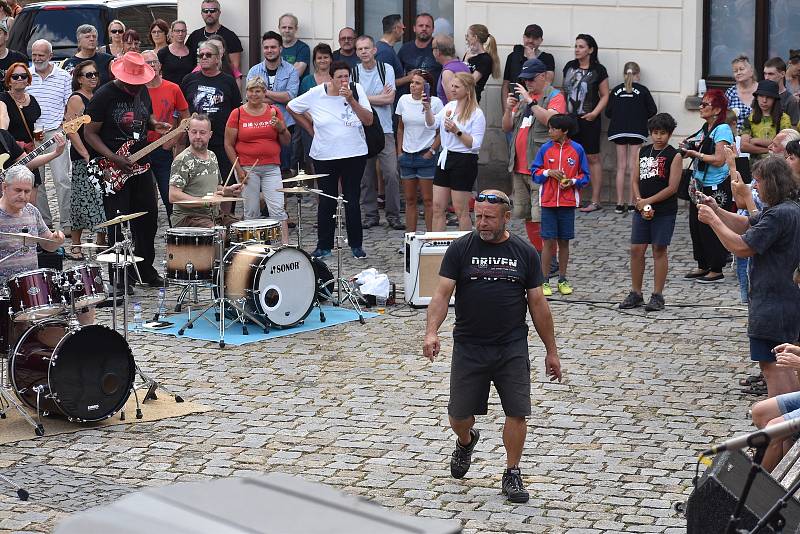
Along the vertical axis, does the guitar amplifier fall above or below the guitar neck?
below

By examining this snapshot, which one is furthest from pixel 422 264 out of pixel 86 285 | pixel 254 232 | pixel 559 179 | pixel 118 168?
pixel 86 285

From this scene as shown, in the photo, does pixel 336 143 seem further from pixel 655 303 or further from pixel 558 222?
pixel 655 303

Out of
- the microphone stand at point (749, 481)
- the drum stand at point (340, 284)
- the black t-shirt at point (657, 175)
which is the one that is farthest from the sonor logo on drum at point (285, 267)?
the microphone stand at point (749, 481)

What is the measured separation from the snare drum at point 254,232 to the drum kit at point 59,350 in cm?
250

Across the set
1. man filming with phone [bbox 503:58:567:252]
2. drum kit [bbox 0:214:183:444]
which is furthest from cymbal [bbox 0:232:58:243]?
man filming with phone [bbox 503:58:567:252]

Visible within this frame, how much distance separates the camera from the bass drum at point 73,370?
9109 mm

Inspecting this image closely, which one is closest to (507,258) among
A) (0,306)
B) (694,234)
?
(0,306)

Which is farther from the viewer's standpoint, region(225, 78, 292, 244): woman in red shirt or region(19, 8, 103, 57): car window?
region(19, 8, 103, 57): car window

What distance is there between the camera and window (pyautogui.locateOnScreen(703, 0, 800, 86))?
16.5 m

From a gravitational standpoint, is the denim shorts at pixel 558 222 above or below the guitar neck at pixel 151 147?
below

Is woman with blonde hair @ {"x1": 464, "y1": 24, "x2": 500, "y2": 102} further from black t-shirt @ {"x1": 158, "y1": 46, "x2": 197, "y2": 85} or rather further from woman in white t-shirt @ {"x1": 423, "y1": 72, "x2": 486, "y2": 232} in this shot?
black t-shirt @ {"x1": 158, "y1": 46, "x2": 197, "y2": 85}

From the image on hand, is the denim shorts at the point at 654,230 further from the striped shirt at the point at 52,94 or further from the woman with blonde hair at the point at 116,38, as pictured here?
the woman with blonde hair at the point at 116,38

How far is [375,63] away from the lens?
16.2 m

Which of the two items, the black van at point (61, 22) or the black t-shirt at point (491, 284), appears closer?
the black t-shirt at point (491, 284)
